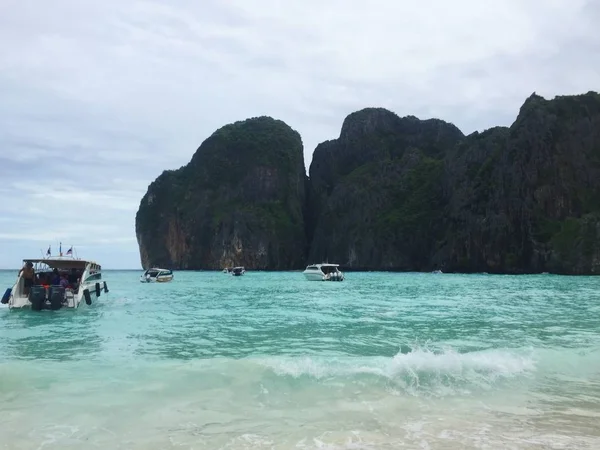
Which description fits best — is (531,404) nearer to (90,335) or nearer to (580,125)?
(90,335)

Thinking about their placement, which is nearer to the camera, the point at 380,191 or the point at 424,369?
the point at 424,369

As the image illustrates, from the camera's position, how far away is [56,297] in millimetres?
24078

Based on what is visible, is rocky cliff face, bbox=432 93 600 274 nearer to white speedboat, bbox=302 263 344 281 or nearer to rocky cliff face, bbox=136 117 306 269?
white speedboat, bbox=302 263 344 281

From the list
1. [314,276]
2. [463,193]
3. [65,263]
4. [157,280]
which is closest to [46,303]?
[65,263]

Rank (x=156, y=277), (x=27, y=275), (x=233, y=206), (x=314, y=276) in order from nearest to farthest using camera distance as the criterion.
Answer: (x=27, y=275) → (x=156, y=277) → (x=314, y=276) → (x=233, y=206)

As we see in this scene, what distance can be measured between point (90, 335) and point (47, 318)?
6998mm

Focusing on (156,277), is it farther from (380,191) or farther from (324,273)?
(380,191)

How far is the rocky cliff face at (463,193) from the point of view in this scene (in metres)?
102

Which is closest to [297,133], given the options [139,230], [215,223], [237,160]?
[237,160]

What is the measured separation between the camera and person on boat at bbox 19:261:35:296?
25125 mm

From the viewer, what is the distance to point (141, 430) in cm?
667

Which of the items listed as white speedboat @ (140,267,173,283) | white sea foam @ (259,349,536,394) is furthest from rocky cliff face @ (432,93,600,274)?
white sea foam @ (259,349,536,394)

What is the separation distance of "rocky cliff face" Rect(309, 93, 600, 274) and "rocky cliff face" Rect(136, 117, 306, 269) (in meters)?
9.15

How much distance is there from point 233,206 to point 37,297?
130 m
